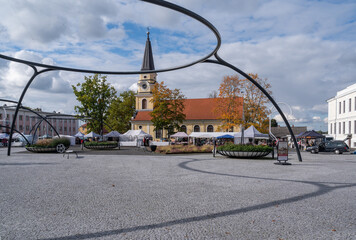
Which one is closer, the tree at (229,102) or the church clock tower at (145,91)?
the tree at (229,102)

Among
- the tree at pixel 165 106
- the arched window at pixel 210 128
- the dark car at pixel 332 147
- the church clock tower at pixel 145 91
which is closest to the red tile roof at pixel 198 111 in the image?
the church clock tower at pixel 145 91

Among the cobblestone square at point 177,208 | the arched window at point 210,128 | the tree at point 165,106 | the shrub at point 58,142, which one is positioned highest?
the tree at point 165,106

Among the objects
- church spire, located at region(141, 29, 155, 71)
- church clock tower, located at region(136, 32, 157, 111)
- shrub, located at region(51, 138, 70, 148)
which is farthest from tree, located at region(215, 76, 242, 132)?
church clock tower, located at region(136, 32, 157, 111)

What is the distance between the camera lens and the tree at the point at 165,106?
49.9 m

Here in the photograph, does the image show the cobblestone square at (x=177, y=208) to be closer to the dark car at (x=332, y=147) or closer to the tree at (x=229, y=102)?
the dark car at (x=332, y=147)

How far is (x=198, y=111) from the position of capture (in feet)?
224

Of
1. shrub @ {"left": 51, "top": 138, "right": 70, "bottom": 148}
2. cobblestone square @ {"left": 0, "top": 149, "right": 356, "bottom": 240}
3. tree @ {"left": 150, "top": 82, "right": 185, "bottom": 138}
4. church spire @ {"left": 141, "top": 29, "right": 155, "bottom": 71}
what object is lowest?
cobblestone square @ {"left": 0, "top": 149, "right": 356, "bottom": 240}

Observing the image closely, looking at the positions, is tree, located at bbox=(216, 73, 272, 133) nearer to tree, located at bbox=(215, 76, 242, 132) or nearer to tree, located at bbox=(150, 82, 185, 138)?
tree, located at bbox=(215, 76, 242, 132)

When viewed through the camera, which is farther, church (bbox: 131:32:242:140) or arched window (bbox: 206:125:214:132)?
arched window (bbox: 206:125:214:132)

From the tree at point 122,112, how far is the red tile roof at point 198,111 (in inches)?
144

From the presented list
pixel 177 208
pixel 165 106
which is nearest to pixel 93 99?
pixel 165 106

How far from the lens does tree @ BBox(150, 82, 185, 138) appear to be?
49938 millimetres

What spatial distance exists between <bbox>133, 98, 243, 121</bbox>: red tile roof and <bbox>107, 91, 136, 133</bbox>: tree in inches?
144

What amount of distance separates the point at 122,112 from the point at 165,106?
22732 millimetres
